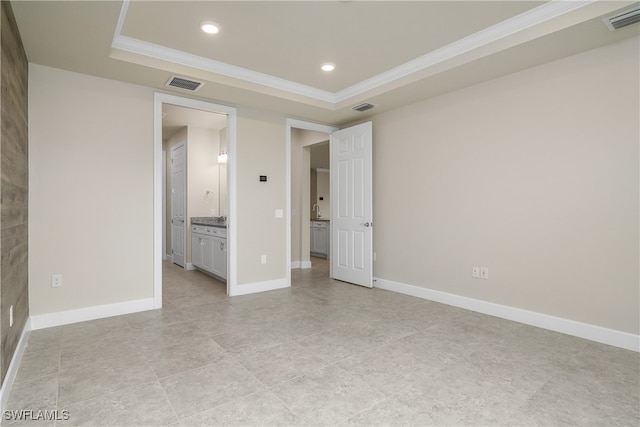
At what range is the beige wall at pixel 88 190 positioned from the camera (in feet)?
10.5

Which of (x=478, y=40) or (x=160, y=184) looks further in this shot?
(x=160, y=184)

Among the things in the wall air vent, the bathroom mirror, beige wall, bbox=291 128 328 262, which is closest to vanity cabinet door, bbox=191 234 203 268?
the bathroom mirror

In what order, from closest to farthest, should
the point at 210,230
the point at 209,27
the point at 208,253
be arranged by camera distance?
the point at 209,27, the point at 210,230, the point at 208,253

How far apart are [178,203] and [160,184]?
→ 326cm

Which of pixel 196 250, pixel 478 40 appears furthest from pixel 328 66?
pixel 196 250

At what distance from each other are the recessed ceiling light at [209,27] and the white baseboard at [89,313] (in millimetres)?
2780

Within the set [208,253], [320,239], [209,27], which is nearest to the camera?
[209,27]

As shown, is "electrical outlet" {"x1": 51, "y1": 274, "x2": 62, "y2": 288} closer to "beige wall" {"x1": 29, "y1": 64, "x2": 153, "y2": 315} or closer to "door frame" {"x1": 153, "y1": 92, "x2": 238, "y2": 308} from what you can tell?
Answer: "beige wall" {"x1": 29, "y1": 64, "x2": 153, "y2": 315}

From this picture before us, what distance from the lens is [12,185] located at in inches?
95.0

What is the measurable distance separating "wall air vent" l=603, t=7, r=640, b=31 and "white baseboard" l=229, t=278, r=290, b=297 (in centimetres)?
425

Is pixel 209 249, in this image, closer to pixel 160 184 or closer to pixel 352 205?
pixel 160 184

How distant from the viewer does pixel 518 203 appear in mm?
3438

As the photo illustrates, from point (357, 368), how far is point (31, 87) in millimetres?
3717

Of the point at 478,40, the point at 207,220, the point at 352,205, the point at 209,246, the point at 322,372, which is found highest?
the point at 478,40
